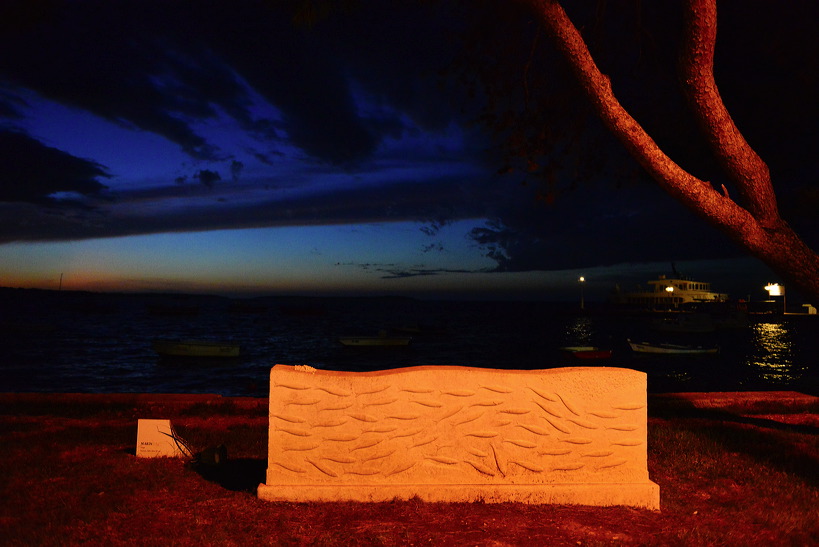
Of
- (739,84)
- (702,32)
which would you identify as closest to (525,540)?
(702,32)

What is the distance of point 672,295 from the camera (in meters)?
134

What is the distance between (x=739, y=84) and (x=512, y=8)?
374cm

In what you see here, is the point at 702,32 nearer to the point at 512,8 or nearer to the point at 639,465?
the point at 512,8

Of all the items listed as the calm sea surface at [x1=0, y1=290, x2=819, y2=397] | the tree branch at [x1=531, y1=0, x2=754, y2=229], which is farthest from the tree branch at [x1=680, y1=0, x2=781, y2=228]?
the calm sea surface at [x1=0, y1=290, x2=819, y2=397]

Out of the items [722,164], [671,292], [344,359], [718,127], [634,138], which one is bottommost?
[344,359]

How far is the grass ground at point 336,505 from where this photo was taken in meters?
4.47

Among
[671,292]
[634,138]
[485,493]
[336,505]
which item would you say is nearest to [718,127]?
[634,138]

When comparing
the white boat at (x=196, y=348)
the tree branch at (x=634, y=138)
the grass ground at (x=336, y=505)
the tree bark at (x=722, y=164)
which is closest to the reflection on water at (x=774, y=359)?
the grass ground at (x=336, y=505)

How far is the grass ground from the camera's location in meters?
4.47

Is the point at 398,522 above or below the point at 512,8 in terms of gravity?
below

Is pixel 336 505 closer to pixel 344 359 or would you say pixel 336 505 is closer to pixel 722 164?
pixel 722 164

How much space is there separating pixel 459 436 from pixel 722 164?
175 inches

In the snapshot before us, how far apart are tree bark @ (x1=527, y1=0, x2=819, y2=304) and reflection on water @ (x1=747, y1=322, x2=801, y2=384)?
40738 millimetres

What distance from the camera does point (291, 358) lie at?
51688 mm
